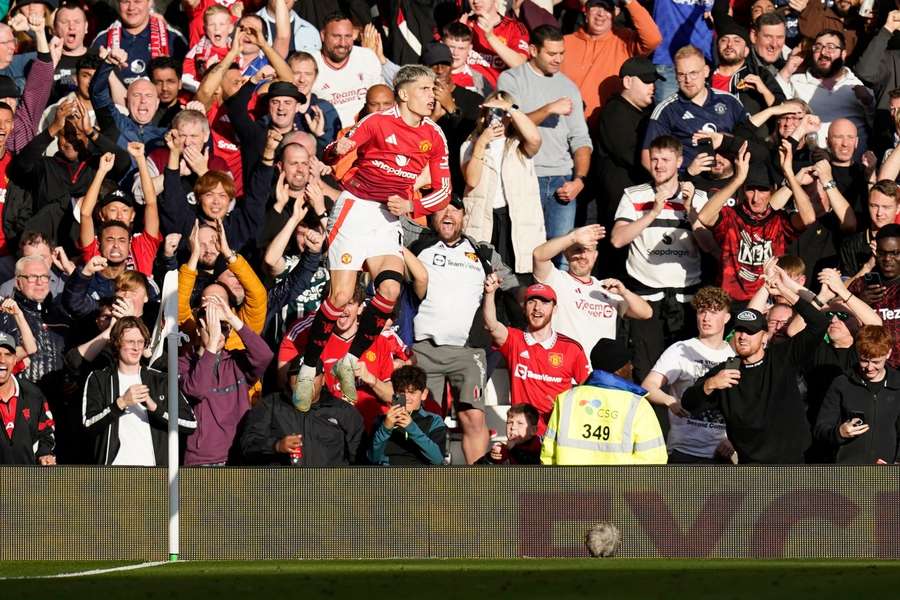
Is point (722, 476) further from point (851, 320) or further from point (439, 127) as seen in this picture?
point (439, 127)

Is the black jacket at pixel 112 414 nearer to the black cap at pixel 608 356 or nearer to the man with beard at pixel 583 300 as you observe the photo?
the black cap at pixel 608 356

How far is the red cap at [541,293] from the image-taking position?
14.0 m

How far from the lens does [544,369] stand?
549 inches

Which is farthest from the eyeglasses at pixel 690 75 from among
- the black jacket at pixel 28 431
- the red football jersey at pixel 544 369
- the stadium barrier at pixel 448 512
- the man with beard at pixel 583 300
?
the black jacket at pixel 28 431

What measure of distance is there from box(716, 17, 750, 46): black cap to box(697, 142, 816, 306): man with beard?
2.11 m

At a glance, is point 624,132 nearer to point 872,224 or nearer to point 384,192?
point 872,224

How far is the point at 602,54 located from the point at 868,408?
593cm

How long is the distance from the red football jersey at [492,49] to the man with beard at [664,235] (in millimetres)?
2636

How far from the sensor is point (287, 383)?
41.9ft

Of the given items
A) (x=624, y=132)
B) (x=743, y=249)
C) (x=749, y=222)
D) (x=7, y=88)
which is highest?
(x=7, y=88)

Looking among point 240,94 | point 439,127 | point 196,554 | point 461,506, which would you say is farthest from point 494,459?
Result: point 240,94

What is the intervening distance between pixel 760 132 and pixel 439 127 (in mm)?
3148

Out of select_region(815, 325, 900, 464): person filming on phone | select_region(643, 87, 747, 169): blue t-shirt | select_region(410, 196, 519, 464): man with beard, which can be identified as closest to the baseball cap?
select_region(410, 196, 519, 464): man with beard

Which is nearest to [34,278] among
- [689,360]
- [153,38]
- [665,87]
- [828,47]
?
[153,38]
